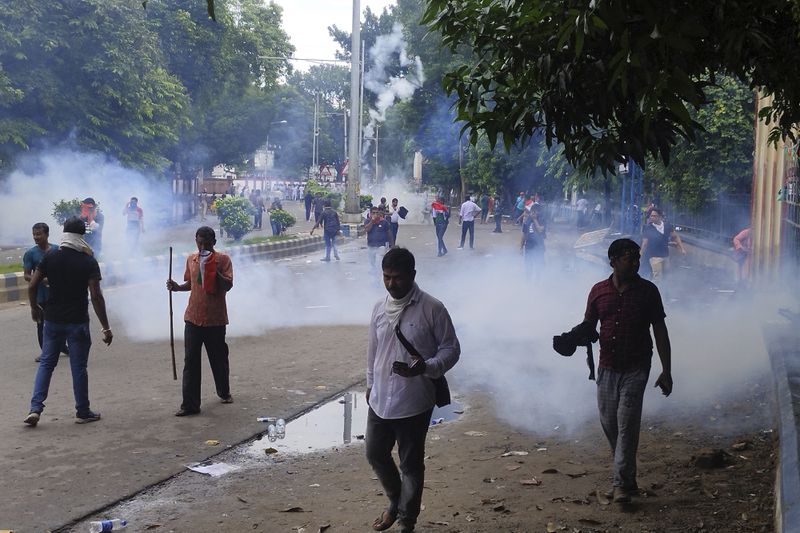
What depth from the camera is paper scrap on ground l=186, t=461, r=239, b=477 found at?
6.51 meters

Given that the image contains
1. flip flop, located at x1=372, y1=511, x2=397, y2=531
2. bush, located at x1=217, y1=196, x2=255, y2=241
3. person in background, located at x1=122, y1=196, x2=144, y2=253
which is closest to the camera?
flip flop, located at x1=372, y1=511, x2=397, y2=531

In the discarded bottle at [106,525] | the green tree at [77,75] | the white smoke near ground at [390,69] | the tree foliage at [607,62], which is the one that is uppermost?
the white smoke near ground at [390,69]

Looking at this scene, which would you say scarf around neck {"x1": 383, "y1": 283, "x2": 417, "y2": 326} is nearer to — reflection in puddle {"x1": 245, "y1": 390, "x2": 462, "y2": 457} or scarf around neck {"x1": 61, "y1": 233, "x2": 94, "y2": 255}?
reflection in puddle {"x1": 245, "y1": 390, "x2": 462, "y2": 457}

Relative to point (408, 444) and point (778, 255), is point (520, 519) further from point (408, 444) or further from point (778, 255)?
point (778, 255)

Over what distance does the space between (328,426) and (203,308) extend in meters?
1.44

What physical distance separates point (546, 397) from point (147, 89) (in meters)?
25.7

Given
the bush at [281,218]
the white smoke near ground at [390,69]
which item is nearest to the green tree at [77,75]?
the bush at [281,218]

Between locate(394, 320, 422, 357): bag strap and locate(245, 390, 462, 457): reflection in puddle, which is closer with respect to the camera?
locate(394, 320, 422, 357): bag strap

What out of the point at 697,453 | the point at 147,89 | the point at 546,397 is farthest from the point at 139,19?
the point at 697,453

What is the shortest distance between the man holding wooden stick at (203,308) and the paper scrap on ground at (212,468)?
136cm

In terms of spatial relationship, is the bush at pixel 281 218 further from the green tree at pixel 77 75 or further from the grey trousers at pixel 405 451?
the grey trousers at pixel 405 451

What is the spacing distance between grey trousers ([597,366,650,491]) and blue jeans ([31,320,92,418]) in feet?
13.5

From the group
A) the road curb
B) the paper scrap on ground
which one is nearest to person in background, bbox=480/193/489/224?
the road curb

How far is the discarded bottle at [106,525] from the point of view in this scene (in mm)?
5277
